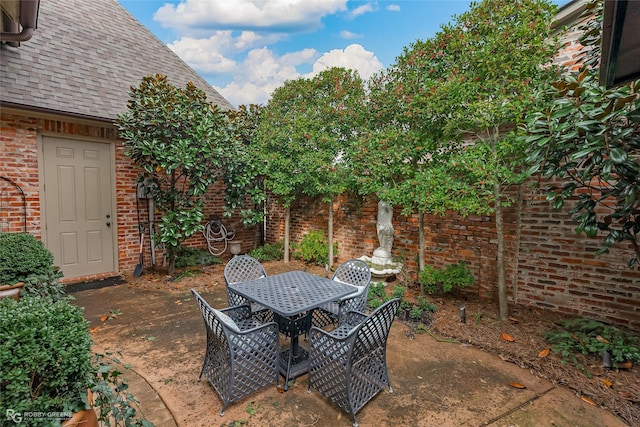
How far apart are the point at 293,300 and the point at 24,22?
13.2 ft

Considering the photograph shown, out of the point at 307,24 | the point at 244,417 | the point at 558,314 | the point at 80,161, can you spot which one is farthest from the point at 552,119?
the point at 80,161

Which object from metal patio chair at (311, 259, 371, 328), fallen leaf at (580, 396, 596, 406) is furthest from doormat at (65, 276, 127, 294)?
fallen leaf at (580, 396, 596, 406)

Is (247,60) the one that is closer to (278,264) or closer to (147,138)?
(147,138)

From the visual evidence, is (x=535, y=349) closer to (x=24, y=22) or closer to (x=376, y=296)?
(x=376, y=296)

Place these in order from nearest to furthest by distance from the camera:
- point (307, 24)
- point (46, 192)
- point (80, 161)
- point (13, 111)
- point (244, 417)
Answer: point (244, 417) → point (13, 111) → point (46, 192) → point (80, 161) → point (307, 24)

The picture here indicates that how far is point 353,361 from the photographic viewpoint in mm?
2273

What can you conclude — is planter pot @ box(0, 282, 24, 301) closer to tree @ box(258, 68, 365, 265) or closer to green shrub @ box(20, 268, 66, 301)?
green shrub @ box(20, 268, 66, 301)

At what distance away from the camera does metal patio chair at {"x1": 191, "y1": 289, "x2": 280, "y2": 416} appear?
2305mm

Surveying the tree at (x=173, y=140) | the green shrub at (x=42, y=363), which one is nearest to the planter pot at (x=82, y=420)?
the green shrub at (x=42, y=363)

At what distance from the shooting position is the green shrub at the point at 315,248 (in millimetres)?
6828

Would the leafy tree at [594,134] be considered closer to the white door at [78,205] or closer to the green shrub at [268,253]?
the green shrub at [268,253]

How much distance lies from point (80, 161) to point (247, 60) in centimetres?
447

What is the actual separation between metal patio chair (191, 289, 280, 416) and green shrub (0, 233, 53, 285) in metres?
2.22

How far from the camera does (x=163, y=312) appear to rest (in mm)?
4336
